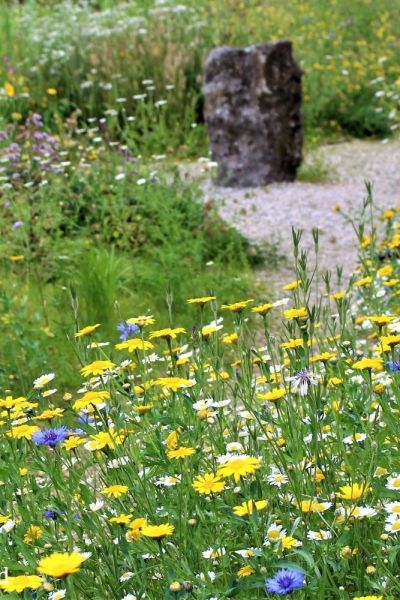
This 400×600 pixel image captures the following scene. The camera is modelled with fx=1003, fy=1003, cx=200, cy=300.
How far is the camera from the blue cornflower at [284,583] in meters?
1.50

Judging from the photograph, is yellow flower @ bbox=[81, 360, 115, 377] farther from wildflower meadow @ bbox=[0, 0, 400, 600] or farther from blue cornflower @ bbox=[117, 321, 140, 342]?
blue cornflower @ bbox=[117, 321, 140, 342]

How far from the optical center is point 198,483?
73.6 inches

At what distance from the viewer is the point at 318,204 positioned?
7734mm

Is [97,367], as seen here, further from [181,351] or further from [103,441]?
[181,351]

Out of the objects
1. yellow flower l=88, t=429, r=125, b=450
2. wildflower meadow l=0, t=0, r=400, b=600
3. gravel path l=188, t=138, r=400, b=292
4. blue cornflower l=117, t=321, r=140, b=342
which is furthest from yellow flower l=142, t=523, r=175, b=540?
gravel path l=188, t=138, r=400, b=292

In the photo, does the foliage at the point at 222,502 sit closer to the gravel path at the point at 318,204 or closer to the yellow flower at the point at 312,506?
the yellow flower at the point at 312,506

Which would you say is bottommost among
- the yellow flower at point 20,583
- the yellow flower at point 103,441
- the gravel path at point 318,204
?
the gravel path at point 318,204

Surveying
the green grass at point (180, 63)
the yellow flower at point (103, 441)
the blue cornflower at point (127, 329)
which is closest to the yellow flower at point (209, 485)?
the yellow flower at point (103, 441)

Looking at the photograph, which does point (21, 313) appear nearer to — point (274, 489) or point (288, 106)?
point (274, 489)

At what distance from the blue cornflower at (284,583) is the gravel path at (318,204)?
A: 179 inches

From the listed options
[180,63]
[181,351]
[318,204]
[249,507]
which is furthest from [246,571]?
[180,63]

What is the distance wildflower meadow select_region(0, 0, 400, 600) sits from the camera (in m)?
1.88

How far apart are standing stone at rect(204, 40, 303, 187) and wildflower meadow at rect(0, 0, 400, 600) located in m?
0.82

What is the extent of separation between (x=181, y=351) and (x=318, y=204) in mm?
5328
